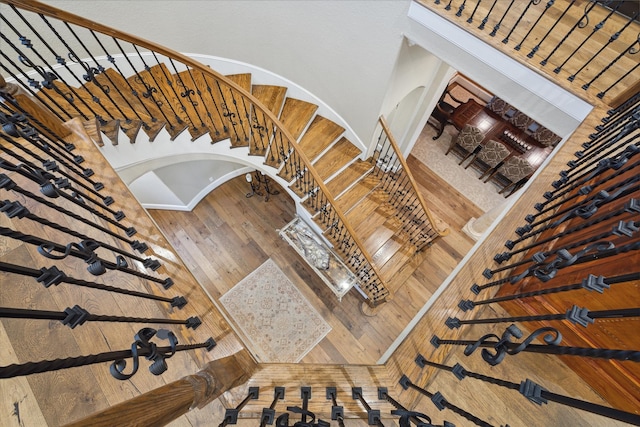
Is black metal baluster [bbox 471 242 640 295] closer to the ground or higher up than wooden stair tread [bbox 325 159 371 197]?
closer to the ground

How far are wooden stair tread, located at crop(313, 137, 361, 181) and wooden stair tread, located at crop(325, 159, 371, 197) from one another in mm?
115

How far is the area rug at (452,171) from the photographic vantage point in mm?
5973

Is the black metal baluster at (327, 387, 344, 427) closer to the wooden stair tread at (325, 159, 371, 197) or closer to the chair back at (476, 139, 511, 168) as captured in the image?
the wooden stair tread at (325, 159, 371, 197)

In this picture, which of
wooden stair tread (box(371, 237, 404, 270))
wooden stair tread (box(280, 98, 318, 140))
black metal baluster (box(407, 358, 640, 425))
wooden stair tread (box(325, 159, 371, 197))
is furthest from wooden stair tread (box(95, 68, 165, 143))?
black metal baluster (box(407, 358, 640, 425))

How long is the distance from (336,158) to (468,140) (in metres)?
2.86

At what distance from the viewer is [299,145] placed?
4.09 meters

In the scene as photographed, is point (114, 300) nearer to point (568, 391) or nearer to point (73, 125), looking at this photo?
point (73, 125)

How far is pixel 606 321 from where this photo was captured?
117cm

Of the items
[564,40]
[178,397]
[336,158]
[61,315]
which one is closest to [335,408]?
[178,397]

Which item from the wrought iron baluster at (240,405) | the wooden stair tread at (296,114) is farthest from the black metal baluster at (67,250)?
the wooden stair tread at (296,114)

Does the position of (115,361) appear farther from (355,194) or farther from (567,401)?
(355,194)

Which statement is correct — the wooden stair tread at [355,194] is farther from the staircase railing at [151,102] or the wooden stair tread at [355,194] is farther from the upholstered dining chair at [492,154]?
the upholstered dining chair at [492,154]

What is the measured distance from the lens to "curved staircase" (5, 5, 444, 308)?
11.9 feet

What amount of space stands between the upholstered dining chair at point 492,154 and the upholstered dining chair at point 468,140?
15 centimetres
